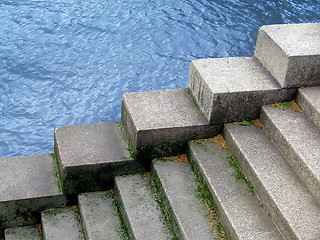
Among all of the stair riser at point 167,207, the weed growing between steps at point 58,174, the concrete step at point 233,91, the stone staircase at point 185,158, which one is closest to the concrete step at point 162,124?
the stone staircase at point 185,158

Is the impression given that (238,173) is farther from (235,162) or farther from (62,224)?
(62,224)

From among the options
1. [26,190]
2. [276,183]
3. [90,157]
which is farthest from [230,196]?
[26,190]

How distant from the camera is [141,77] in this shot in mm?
7723

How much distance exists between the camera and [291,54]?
14.4ft

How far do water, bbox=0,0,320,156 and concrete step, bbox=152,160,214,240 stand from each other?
2420 millimetres

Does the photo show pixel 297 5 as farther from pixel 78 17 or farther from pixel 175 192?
pixel 175 192

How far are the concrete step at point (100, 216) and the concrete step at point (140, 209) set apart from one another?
0.34 feet

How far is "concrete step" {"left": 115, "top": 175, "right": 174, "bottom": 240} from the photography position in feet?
13.4

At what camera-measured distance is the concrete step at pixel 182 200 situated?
395 centimetres

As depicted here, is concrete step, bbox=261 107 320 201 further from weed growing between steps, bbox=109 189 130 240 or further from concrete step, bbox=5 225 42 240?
concrete step, bbox=5 225 42 240

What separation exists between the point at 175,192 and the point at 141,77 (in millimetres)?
3709

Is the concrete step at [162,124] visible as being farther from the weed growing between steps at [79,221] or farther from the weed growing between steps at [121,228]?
the weed growing between steps at [79,221]

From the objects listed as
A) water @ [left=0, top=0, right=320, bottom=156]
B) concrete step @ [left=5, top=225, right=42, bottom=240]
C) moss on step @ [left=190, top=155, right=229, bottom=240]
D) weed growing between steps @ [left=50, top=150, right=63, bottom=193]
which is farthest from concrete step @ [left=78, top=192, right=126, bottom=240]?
water @ [left=0, top=0, right=320, bottom=156]

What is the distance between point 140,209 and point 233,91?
54.8 inches
